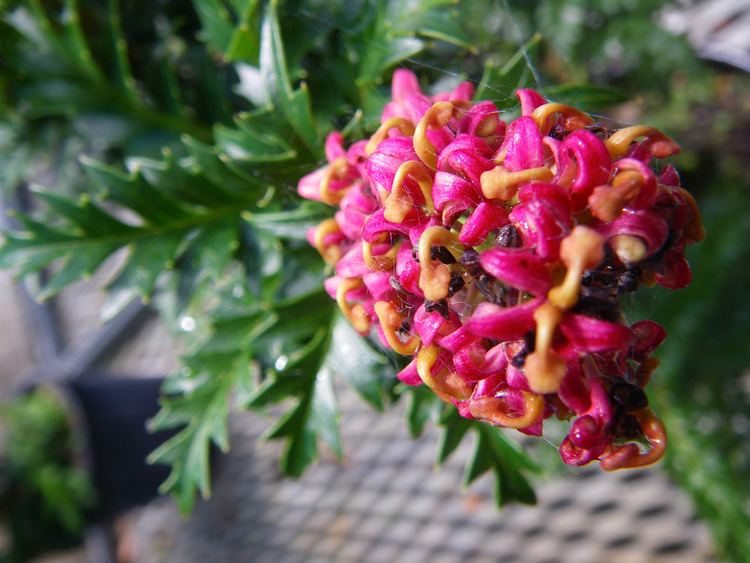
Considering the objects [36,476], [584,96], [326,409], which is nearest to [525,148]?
[584,96]

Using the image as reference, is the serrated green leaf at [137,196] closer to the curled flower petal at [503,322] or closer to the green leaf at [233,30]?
the green leaf at [233,30]

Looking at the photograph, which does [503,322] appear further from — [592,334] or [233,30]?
[233,30]

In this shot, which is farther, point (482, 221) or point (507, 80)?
point (507, 80)

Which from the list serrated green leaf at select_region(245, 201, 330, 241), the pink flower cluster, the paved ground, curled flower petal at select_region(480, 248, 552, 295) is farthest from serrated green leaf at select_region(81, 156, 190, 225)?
A: the paved ground

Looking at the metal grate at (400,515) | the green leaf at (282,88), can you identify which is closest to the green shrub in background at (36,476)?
the metal grate at (400,515)

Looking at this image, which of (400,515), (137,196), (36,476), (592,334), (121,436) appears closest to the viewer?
(592,334)
